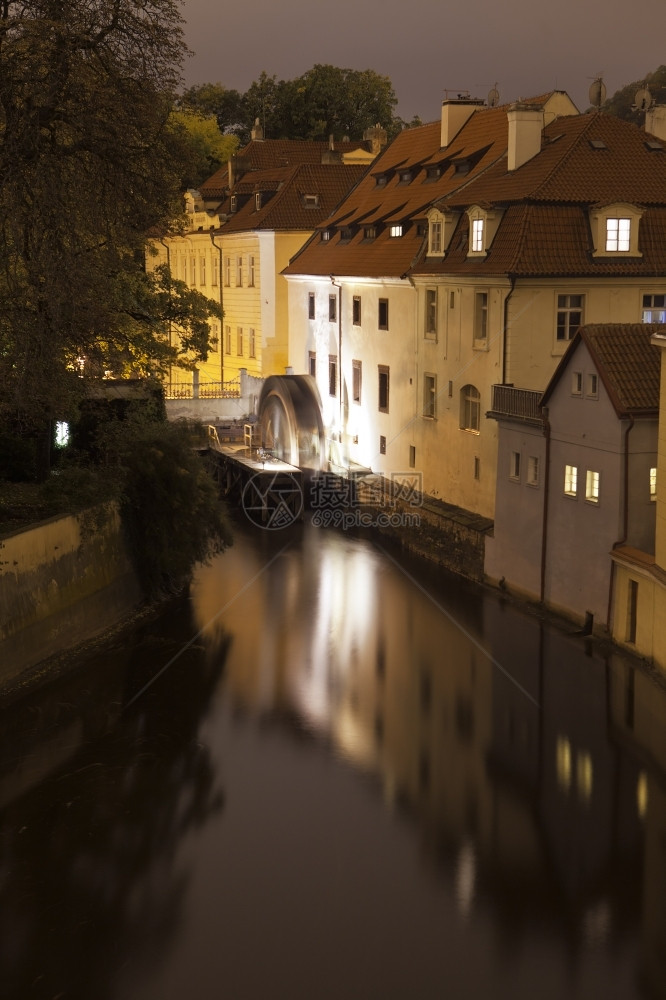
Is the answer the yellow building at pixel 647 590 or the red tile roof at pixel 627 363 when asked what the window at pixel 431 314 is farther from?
the yellow building at pixel 647 590

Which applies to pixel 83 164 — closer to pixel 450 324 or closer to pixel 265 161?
pixel 450 324

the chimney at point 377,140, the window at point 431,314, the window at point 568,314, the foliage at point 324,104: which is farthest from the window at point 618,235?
the foliage at point 324,104

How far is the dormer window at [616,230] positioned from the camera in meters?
25.3

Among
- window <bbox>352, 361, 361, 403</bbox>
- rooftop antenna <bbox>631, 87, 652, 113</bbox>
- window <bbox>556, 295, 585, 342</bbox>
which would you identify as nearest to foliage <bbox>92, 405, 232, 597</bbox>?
window <bbox>556, 295, 585, 342</bbox>

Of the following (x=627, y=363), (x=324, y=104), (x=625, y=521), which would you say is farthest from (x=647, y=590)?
(x=324, y=104)

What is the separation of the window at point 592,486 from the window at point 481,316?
6.01 m

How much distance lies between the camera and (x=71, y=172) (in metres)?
19.8

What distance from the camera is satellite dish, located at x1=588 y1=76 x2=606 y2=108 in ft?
101

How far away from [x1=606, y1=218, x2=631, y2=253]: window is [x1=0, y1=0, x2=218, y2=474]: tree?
8.84 m

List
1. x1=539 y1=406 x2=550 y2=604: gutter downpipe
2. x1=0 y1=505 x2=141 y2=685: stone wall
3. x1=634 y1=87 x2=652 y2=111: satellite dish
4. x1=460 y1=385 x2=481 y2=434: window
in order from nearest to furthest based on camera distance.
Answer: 1. x1=0 y1=505 x2=141 y2=685: stone wall
2. x1=539 y1=406 x2=550 y2=604: gutter downpipe
3. x1=460 y1=385 x2=481 y2=434: window
4. x1=634 y1=87 x2=652 y2=111: satellite dish

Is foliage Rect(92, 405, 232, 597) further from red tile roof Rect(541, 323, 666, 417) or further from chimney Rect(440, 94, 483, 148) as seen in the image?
chimney Rect(440, 94, 483, 148)

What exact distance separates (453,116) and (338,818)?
2389cm

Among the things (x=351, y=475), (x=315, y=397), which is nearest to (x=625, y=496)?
(x=351, y=475)

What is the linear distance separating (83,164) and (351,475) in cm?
1488
